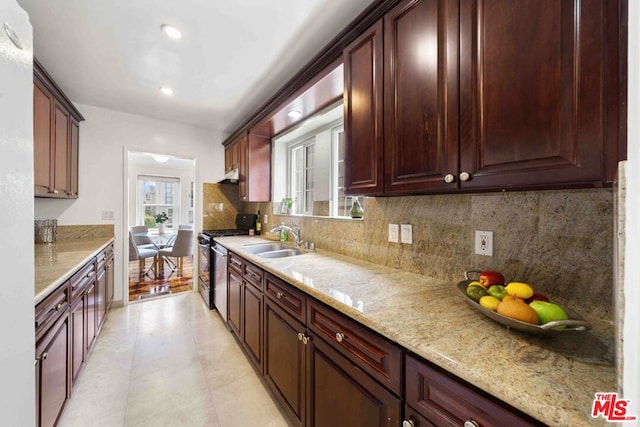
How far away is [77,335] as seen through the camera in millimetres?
1694

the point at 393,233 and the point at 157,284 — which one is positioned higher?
the point at 393,233

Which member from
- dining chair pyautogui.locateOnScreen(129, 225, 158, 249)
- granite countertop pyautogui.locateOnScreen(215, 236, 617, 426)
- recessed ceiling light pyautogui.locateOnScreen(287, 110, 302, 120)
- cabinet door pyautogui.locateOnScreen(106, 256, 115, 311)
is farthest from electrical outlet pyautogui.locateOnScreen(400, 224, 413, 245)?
dining chair pyautogui.locateOnScreen(129, 225, 158, 249)

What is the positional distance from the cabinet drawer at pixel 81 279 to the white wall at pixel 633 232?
2.33 metres

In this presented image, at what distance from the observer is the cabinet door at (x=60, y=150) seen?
2.25m

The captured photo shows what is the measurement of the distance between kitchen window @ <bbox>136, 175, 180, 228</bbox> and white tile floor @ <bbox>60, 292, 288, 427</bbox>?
411 cm

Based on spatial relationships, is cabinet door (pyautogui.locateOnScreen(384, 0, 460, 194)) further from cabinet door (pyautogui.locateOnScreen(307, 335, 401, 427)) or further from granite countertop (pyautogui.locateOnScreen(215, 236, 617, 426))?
cabinet door (pyautogui.locateOnScreen(307, 335, 401, 427))

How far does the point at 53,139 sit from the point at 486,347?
3.37 m

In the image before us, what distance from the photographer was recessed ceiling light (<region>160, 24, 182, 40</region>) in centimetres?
162

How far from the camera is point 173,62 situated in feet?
6.59

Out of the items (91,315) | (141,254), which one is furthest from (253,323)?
(141,254)

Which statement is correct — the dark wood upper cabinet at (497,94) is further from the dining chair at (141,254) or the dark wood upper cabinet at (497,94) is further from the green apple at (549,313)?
the dining chair at (141,254)

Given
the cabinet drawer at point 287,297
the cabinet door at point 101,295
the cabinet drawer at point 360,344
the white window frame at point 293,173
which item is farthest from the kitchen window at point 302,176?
the cabinet door at point 101,295

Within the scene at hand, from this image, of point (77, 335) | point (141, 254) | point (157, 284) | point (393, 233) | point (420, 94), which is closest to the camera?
point (420, 94)

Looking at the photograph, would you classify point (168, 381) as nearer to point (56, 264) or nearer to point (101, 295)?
point (56, 264)
